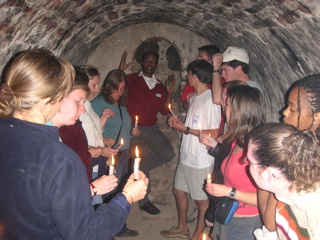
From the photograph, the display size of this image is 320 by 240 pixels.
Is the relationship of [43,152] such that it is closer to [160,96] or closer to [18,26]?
[18,26]

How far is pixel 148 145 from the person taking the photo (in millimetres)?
5285

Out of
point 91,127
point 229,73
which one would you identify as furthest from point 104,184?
point 229,73

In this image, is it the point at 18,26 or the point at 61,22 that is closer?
the point at 18,26

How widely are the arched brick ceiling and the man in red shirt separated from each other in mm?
926

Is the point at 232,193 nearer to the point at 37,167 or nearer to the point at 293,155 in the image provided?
the point at 293,155

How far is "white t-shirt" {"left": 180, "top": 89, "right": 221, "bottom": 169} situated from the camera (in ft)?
12.3

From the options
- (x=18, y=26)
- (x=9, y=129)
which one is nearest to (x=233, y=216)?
(x=9, y=129)

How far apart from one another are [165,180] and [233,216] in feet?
10.3

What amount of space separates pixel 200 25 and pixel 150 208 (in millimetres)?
3371

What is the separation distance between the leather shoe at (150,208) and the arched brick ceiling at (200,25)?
2.62 metres

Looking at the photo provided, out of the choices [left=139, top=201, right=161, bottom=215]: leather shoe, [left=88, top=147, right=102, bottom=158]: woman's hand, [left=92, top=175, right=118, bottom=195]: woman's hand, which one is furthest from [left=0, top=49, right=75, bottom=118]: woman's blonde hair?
[left=139, top=201, right=161, bottom=215]: leather shoe

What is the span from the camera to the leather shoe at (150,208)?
4.95m

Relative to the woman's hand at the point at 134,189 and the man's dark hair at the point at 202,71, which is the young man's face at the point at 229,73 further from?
the woman's hand at the point at 134,189

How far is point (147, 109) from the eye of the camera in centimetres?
507
